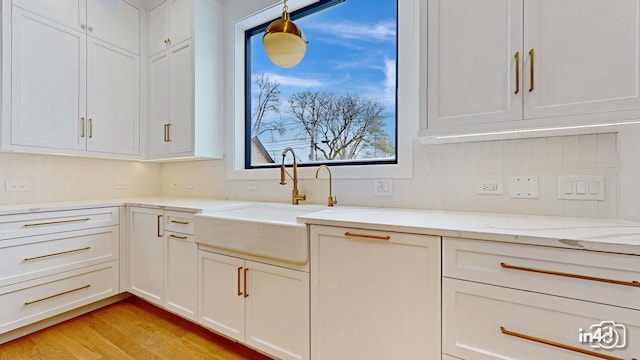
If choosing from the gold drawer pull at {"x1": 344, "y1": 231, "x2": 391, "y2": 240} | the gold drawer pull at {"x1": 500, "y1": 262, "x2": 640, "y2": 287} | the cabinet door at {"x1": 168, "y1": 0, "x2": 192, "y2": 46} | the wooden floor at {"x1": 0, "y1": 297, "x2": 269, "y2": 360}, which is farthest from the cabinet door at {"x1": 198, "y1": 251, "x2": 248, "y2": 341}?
the cabinet door at {"x1": 168, "y1": 0, "x2": 192, "y2": 46}

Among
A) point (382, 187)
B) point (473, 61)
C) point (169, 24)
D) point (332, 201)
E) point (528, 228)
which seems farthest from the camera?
point (169, 24)

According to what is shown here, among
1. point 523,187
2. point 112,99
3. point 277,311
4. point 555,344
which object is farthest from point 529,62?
point 112,99

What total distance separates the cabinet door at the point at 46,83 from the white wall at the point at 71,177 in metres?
0.35

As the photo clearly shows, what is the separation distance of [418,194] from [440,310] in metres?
0.78

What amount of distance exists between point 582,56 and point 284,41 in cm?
136

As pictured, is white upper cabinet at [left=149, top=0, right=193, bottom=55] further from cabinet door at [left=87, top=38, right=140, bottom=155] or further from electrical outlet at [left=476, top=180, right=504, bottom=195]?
electrical outlet at [left=476, top=180, right=504, bottom=195]

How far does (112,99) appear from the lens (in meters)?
2.62

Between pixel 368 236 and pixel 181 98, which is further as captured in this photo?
pixel 181 98

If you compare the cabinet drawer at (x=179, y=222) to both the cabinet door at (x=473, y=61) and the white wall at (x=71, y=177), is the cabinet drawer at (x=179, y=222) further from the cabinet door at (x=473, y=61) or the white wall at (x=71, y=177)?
the cabinet door at (x=473, y=61)

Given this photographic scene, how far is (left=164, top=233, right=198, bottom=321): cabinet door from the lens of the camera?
1.96 m

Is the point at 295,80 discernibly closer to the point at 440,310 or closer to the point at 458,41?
the point at 458,41

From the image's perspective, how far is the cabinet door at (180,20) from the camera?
2492 mm

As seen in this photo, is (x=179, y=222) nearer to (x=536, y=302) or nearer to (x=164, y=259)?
(x=164, y=259)

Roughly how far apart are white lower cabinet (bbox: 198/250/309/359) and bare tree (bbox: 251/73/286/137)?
50.3 inches
